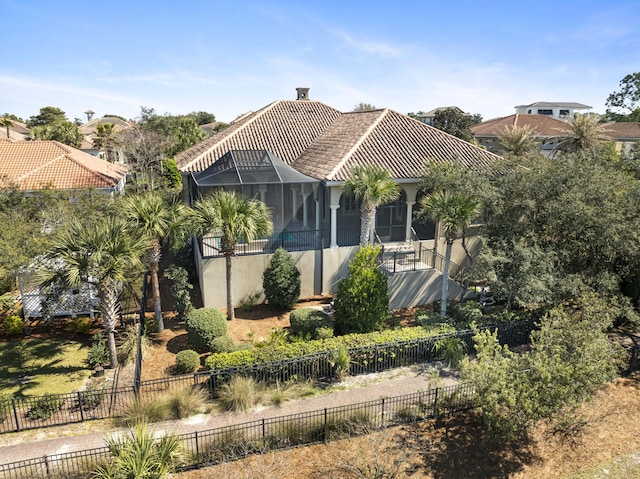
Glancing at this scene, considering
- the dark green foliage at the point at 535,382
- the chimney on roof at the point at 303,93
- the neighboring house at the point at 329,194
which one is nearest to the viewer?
the dark green foliage at the point at 535,382

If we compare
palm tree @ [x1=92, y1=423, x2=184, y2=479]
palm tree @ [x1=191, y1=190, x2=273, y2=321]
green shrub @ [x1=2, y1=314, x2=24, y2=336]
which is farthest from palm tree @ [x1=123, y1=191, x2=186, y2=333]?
palm tree @ [x1=92, y1=423, x2=184, y2=479]

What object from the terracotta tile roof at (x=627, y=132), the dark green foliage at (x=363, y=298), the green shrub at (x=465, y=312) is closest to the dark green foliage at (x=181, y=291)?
the dark green foliage at (x=363, y=298)

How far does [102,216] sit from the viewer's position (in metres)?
16.3

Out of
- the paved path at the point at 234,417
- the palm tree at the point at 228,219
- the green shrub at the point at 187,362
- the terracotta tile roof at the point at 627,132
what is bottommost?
the paved path at the point at 234,417

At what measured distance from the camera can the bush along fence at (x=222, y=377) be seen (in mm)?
11625

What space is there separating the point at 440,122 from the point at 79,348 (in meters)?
44.3

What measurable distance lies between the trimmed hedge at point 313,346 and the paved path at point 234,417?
1110 millimetres

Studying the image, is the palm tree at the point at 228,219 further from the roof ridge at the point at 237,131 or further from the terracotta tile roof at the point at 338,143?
the roof ridge at the point at 237,131

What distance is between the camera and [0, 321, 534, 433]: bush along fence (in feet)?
38.1

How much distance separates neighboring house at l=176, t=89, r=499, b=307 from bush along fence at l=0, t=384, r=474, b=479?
23.5ft

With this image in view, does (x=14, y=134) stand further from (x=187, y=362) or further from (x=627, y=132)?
(x=627, y=132)

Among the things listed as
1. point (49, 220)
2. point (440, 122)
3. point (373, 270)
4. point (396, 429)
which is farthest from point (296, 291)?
point (440, 122)

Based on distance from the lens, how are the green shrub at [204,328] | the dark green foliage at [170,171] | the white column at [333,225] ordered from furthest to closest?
the dark green foliage at [170,171], the white column at [333,225], the green shrub at [204,328]

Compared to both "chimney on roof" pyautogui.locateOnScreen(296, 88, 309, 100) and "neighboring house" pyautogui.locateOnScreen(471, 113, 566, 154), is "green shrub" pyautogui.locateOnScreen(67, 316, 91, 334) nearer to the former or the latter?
"chimney on roof" pyautogui.locateOnScreen(296, 88, 309, 100)
